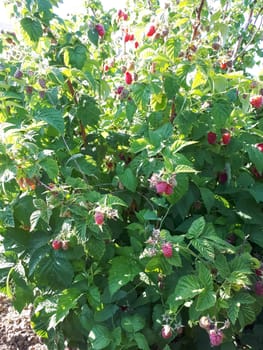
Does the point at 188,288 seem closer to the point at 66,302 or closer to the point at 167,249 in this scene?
the point at 167,249

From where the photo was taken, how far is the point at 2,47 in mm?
1694

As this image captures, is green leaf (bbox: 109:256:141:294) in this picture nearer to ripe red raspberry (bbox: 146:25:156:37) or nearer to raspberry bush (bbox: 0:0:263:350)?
raspberry bush (bbox: 0:0:263:350)

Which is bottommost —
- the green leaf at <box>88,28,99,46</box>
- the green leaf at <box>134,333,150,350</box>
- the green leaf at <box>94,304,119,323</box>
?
the green leaf at <box>134,333,150,350</box>

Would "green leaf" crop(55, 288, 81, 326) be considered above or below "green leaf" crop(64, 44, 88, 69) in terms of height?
below

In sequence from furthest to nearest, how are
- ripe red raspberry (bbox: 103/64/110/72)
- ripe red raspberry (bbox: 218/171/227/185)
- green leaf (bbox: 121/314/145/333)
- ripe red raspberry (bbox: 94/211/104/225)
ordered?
ripe red raspberry (bbox: 103/64/110/72) → ripe red raspberry (bbox: 218/171/227/185) → green leaf (bbox: 121/314/145/333) → ripe red raspberry (bbox: 94/211/104/225)

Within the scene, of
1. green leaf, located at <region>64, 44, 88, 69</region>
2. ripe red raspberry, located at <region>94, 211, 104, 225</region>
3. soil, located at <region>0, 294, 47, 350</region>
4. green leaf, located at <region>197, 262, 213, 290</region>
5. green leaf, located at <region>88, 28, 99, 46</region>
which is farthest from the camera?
soil, located at <region>0, 294, 47, 350</region>

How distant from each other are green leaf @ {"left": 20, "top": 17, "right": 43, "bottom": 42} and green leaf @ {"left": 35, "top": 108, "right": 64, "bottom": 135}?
0.87 ft

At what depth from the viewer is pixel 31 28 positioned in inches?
57.8

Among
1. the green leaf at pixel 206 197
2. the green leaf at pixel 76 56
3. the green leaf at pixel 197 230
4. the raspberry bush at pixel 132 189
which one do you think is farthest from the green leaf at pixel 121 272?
the green leaf at pixel 76 56

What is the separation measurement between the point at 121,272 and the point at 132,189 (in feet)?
0.88

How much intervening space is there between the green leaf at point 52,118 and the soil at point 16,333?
130 cm

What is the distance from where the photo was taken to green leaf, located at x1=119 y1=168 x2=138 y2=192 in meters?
1.45

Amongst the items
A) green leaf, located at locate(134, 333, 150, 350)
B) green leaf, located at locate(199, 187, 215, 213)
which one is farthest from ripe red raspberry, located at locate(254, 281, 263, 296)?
green leaf, located at locate(134, 333, 150, 350)

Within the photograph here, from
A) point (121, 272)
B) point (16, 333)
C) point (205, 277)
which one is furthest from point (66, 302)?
point (16, 333)
